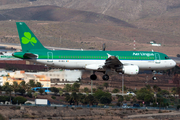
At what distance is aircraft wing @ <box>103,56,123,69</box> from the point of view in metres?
62.3

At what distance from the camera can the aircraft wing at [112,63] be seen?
204 ft

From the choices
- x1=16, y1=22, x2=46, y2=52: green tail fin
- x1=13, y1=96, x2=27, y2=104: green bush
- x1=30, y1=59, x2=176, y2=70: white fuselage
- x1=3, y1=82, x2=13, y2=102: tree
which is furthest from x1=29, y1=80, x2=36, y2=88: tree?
x1=30, y1=59, x2=176, y2=70: white fuselage

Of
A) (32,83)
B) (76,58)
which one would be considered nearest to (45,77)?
(32,83)

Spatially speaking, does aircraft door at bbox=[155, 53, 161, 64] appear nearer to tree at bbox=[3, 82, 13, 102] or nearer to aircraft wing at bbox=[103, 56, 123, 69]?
aircraft wing at bbox=[103, 56, 123, 69]

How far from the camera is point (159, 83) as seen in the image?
140 metres

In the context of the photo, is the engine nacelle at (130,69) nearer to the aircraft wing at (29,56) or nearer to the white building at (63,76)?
the aircraft wing at (29,56)

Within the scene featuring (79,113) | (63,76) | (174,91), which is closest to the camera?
(79,113)

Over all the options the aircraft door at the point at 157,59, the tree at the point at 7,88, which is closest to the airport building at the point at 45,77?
the tree at the point at 7,88

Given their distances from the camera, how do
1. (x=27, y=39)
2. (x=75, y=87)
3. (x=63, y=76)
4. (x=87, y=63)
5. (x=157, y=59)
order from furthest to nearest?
1. (x=75, y=87)
2. (x=63, y=76)
3. (x=157, y=59)
4. (x=27, y=39)
5. (x=87, y=63)

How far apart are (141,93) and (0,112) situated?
158ft

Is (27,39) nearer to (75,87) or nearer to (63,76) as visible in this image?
(63,76)

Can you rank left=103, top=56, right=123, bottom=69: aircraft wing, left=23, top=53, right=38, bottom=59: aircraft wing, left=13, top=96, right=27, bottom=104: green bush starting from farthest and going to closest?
left=13, top=96, right=27, bottom=104: green bush, left=103, top=56, right=123, bottom=69: aircraft wing, left=23, top=53, right=38, bottom=59: aircraft wing

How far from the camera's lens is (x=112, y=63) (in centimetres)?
6425

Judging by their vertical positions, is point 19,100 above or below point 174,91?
below
